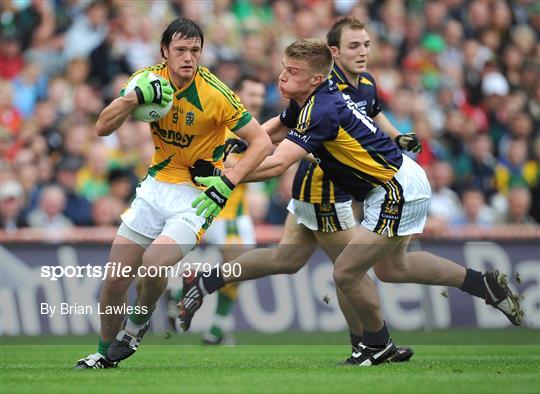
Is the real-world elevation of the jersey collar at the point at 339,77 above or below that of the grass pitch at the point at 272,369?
above

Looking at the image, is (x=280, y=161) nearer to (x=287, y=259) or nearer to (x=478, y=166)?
(x=287, y=259)

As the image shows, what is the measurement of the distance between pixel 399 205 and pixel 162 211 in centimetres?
189

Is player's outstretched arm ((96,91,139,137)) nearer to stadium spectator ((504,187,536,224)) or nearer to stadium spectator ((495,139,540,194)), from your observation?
stadium spectator ((504,187,536,224))

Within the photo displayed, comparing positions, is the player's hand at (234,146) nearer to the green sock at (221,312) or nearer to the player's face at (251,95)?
the green sock at (221,312)

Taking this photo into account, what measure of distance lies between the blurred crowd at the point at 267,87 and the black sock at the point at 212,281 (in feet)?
15.2

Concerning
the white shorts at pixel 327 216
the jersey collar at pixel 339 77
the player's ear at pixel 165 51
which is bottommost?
the white shorts at pixel 327 216

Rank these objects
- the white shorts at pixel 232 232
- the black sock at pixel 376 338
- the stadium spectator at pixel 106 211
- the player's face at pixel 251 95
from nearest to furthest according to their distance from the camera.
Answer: the black sock at pixel 376 338 < the white shorts at pixel 232 232 < the player's face at pixel 251 95 < the stadium spectator at pixel 106 211

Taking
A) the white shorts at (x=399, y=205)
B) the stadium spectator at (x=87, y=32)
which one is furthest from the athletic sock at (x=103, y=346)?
the stadium spectator at (x=87, y=32)

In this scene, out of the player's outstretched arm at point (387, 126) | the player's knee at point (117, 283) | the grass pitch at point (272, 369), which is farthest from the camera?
the player's outstretched arm at point (387, 126)

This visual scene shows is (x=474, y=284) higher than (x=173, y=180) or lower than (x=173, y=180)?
lower

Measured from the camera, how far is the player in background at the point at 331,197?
9984mm

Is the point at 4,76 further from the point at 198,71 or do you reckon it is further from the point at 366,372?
the point at 366,372

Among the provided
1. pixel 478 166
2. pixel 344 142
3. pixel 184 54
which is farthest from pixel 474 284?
pixel 478 166

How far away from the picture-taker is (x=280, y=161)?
28.9 ft
